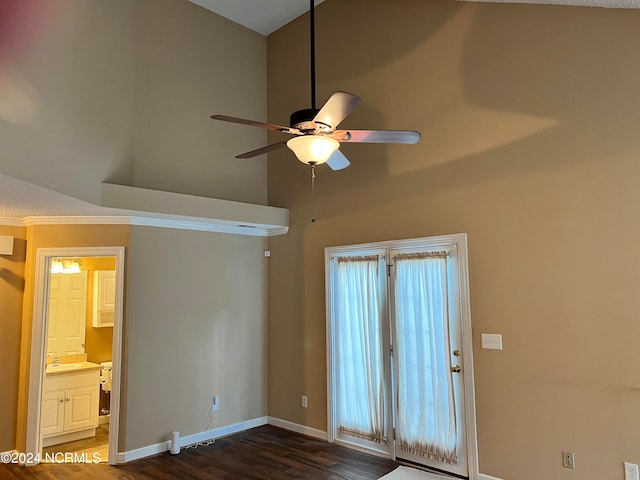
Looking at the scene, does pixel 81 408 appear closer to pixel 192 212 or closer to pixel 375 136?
pixel 192 212

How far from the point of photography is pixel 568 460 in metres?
3.36

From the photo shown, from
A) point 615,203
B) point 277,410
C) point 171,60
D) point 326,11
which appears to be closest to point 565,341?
point 615,203

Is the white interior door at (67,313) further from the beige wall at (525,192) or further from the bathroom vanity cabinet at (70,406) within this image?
the beige wall at (525,192)

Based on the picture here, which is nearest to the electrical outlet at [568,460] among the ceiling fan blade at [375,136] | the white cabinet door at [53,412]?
the ceiling fan blade at [375,136]

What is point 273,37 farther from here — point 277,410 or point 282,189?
point 277,410

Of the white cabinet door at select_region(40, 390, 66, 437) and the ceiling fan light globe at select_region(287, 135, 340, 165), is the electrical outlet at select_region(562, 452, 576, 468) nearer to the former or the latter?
the ceiling fan light globe at select_region(287, 135, 340, 165)

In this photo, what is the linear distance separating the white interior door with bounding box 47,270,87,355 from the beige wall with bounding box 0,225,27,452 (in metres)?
1.32

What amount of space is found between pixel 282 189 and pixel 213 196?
90cm

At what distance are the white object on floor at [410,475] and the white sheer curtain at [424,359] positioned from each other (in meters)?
0.15

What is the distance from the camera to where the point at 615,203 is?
326cm

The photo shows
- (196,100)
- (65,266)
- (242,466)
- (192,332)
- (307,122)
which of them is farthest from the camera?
(65,266)

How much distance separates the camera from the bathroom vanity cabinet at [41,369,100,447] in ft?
16.5

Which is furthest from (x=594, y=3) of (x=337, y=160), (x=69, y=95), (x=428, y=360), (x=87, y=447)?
(x=87, y=447)

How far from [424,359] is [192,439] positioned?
2.73 m
